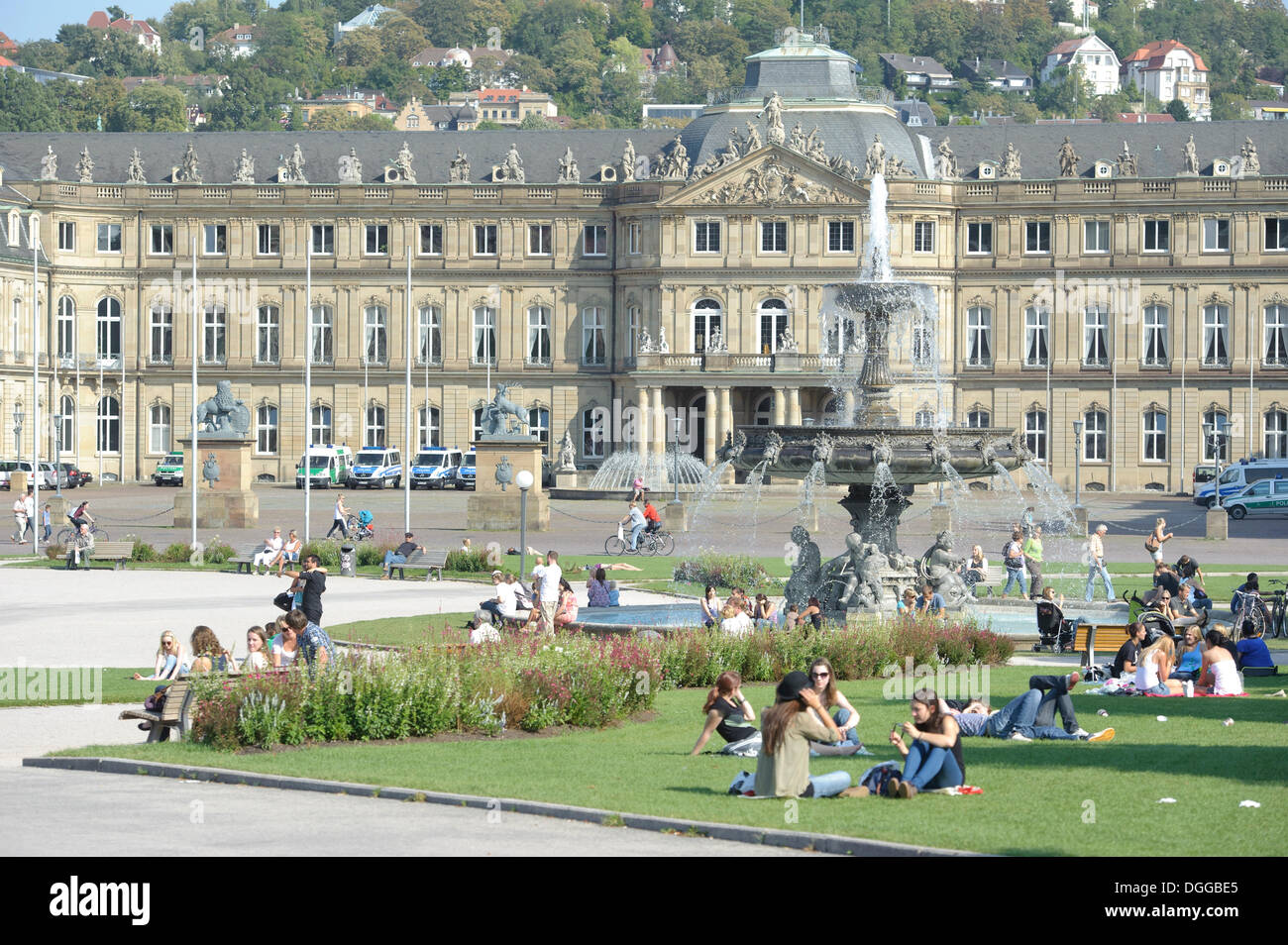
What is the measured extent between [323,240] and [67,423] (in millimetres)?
14500

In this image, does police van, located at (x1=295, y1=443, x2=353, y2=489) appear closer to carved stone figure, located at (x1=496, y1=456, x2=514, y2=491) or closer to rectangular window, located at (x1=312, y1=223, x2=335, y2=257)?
rectangular window, located at (x1=312, y1=223, x2=335, y2=257)

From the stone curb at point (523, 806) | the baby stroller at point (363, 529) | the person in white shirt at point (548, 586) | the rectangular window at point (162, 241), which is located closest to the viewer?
the stone curb at point (523, 806)

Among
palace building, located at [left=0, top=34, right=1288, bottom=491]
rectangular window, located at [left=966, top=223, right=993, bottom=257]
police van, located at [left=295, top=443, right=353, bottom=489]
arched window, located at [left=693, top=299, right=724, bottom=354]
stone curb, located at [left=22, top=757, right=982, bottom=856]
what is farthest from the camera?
rectangular window, located at [left=966, top=223, right=993, bottom=257]

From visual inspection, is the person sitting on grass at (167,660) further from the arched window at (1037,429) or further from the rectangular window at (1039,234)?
the rectangular window at (1039,234)

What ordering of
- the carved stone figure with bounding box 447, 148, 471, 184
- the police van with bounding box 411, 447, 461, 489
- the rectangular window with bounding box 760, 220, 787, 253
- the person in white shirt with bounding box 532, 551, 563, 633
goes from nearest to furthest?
1. the person in white shirt with bounding box 532, 551, 563, 633
2. the police van with bounding box 411, 447, 461, 489
3. the rectangular window with bounding box 760, 220, 787, 253
4. the carved stone figure with bounding box 447, 148, 471, 184

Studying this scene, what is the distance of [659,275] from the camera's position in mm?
98625

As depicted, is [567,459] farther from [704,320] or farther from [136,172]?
[136,172]

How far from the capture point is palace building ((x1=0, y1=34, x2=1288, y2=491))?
97062mm

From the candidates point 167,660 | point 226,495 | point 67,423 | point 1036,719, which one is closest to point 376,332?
point 67,423

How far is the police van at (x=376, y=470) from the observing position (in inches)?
3780

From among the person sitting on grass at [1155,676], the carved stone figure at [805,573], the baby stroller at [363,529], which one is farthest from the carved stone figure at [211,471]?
the person sitting on grass at [1155,676]

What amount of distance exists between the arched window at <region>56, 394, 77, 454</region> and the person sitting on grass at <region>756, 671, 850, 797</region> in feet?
275

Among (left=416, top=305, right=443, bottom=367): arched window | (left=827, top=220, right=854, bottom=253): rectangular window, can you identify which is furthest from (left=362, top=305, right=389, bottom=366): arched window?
(left=827, top=220, right=854, bottom=253): rectangular window

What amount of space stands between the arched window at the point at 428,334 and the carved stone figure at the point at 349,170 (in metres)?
6.63
